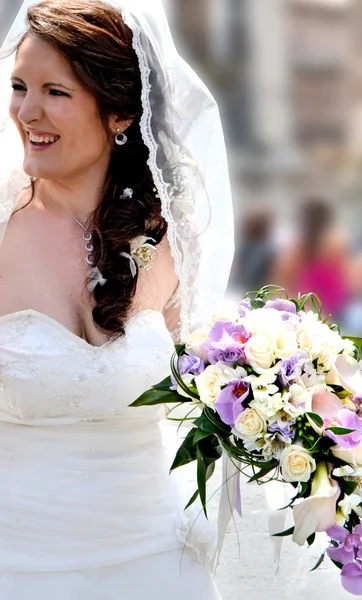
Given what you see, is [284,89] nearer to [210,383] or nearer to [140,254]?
[140,254]

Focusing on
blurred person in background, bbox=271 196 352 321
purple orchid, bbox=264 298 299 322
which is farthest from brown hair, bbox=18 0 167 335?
blurred person in background, bbox=271 196 352 321

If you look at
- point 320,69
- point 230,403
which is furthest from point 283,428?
point 320,69

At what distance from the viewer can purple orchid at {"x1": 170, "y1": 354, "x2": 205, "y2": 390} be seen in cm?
181

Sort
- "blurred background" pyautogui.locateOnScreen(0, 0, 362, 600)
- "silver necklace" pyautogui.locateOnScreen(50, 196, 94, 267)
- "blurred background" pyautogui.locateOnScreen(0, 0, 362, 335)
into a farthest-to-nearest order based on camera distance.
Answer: "blurred background" pyautogui.locateOnScreen(0, 0, 362, 335) → "blurred background" pyautogui.locateOnScreen(0, 0, 362, 600) → "silver necklace" pyautogui.locateOnScreen(50, 196, 94, 267)

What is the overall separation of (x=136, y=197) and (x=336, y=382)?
836mm

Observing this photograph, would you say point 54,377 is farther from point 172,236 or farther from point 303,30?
point 303,30

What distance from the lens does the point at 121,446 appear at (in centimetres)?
213

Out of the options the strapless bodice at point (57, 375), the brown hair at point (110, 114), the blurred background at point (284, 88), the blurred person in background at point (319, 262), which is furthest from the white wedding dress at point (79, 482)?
the blurred background at point (284, 88)

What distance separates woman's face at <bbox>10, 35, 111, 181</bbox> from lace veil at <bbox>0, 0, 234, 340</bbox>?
0.14 metres

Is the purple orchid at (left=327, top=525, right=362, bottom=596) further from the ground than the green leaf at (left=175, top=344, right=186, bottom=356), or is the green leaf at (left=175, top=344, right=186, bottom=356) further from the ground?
the green leaf at (left=175, top=344, right=186, bottom=356)

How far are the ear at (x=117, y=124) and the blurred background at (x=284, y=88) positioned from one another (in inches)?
796

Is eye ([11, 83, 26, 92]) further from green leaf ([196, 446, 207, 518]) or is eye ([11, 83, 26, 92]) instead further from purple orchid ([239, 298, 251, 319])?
green leaf ([196, 446, 207, 518])

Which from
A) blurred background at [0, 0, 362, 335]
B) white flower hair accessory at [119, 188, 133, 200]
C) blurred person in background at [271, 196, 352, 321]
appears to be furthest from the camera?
blurred background at [0, 0, 362, 335]

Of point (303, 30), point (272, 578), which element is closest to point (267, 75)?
point (303, 30)
